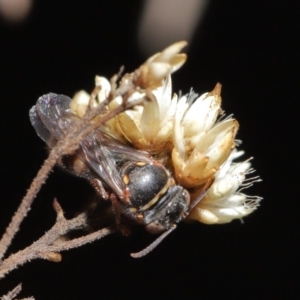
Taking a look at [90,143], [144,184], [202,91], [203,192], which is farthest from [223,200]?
[202,91]

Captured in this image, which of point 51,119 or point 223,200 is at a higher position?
point 51,119

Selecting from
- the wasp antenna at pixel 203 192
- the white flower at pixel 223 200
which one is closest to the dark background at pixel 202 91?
the white flower at pixel 223 200

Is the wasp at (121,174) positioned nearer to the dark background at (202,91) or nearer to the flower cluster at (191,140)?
the flower cluster at (191,140)

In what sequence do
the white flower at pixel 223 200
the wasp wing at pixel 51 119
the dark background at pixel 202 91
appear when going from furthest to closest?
the dark background at pixel 202 91, the white flower at pixel 223 200, the wasp wing at pixel 51 119

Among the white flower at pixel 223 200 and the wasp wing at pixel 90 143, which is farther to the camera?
the white flower at pixel 223 200

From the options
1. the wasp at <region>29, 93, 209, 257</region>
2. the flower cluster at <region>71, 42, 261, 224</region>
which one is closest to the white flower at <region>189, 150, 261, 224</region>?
the flower cluster at <region>71, 42, 261, 224</region>

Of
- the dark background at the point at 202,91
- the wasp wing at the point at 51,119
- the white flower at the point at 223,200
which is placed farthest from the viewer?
the dark background at the point at 202,91

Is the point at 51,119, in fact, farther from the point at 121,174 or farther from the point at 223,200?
the point at 223,200
